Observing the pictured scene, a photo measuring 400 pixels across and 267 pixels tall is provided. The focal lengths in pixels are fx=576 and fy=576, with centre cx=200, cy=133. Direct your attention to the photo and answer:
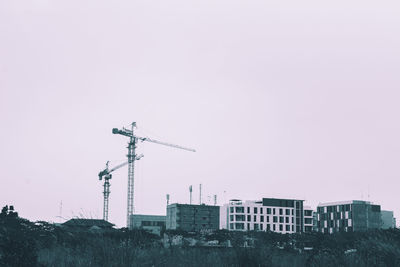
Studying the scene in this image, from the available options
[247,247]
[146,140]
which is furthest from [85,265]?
[146,140]

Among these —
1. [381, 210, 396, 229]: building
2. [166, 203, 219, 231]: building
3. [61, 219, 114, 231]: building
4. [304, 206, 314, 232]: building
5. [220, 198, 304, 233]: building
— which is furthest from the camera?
[166, 203, 219, 231]: building

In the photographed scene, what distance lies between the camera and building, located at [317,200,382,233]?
469 feet

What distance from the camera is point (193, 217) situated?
162 metres

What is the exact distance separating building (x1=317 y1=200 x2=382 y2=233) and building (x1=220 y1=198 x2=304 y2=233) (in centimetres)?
616

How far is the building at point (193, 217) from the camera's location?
6284 inches

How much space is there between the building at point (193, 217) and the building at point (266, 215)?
9453mm

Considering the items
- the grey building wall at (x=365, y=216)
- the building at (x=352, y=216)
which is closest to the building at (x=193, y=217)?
the building at (x=352, y=216)

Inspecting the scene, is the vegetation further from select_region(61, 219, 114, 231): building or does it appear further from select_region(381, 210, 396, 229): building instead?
select_region(381, 210, 396, 229): building

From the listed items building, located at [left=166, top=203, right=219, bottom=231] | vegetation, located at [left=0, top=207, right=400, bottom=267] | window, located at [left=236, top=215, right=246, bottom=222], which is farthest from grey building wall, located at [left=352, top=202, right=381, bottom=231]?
vegetation, located at [left=0, top=207, right=400, bottom=267]

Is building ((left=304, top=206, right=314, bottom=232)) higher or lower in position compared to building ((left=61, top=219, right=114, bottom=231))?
lower

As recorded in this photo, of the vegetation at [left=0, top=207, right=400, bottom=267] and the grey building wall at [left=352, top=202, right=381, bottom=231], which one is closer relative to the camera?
the vegetation at [left=0, top=207, right=400, bottom=267]

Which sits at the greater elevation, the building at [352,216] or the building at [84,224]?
the building at [84,224]

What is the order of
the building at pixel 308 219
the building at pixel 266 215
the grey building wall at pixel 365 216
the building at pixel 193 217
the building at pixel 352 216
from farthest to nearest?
the building at pixel 193 217, the building at pixel 308 219, the building at pixel 266 215, the building at pixel 352 216, the grey building wall at pixel 365 216

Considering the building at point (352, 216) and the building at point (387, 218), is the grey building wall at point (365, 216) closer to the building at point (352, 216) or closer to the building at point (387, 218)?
the building at point (352, 216)
